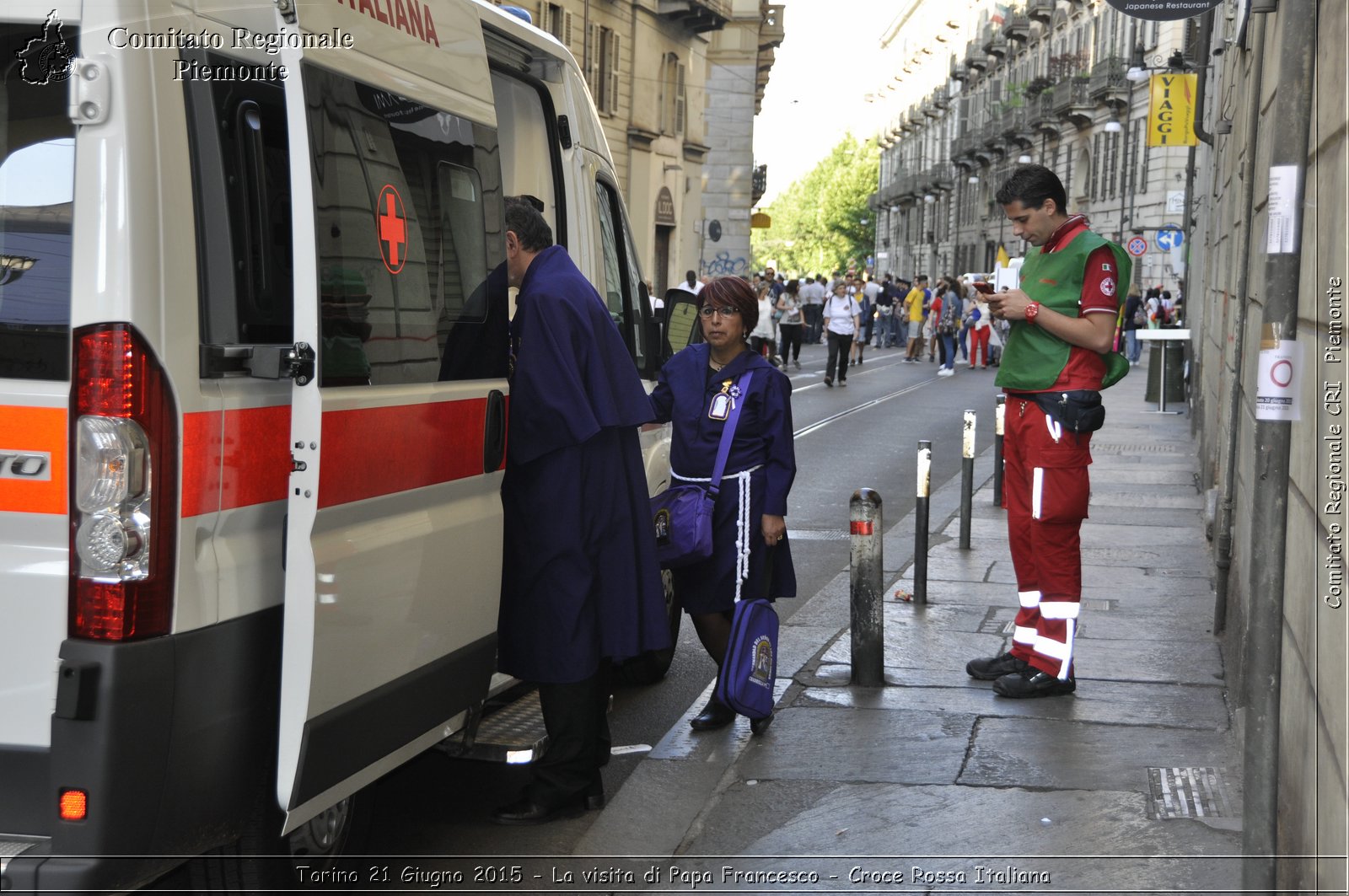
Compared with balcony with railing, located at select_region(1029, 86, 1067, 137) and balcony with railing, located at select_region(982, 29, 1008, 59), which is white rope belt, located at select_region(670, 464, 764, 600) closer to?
balcony with railing, located at select_region(1029, 86, 1067, 137)

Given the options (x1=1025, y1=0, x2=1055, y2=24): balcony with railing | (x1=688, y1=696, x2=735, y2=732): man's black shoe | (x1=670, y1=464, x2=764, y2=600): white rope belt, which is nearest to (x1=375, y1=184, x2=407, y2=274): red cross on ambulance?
(x1=670, y1=464, x2=764, y2=600): white rope belt

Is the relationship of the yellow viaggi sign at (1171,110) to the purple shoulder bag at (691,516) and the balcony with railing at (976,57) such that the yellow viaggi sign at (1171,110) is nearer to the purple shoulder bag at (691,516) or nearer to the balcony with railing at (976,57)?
the purple shoulder bag at (691,516)

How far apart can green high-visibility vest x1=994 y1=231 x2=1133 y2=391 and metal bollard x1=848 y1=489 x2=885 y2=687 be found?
735 millimetres

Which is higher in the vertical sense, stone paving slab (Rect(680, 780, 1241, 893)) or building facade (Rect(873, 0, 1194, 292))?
building facade (Rect(873, 0, 1194, 292))

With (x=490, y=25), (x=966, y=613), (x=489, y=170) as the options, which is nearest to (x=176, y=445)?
(x=489, y=170)

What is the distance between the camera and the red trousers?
5.93 metres

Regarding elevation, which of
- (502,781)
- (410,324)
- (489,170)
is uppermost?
(489,170)

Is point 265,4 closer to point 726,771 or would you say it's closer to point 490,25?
point 490,25

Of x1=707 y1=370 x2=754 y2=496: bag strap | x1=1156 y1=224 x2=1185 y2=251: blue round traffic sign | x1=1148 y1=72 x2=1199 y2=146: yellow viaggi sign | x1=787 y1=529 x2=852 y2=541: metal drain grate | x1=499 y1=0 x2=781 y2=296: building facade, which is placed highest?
x1=499 y1=0 x2=781 y2=296: building facade

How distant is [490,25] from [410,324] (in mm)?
1500

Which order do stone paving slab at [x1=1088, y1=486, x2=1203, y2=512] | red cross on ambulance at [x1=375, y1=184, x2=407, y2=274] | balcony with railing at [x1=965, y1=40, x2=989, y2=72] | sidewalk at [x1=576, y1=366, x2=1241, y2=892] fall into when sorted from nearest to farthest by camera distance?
red cross on ambulance at [x1=375, y1=184, x2=407, y2=274]
sidewalk at [x1=576, y1=366, x2=1241, y2=892]
stone paving slab at [x1=1088, y1=486, x2=1203, y2=512]
balcony with railing at [x1=965, y1=40, x2=989, y2=72]

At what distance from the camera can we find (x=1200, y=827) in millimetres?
4520

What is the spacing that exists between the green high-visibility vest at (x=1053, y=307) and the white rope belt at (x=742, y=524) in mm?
1158

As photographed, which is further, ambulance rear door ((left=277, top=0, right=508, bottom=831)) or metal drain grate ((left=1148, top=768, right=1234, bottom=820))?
metal drain grate ((left=1148, top=768, right=1234, bottom=820))
